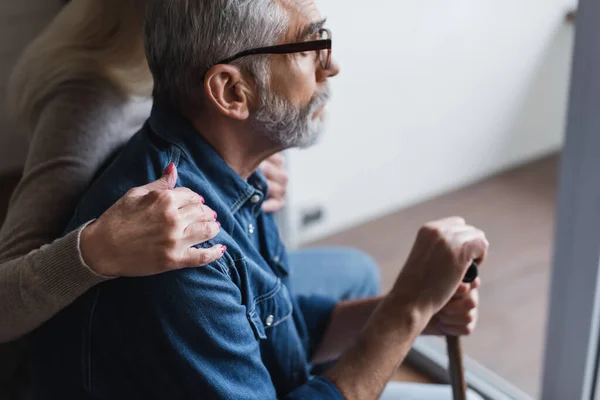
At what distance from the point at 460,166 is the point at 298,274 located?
116 cm

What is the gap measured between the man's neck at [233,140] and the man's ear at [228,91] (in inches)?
1.3

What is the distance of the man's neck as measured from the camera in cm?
113

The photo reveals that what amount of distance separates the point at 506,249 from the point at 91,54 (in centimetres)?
165

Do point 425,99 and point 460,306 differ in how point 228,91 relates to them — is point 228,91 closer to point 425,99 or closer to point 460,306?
point 460,306

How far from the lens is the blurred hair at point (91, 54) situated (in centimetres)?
126

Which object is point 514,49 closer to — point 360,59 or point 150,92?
point 360,59

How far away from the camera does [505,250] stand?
2436 millimetres

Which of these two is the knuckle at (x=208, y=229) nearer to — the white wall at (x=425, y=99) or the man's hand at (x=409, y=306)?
the man's hand at (x=409, y=306)

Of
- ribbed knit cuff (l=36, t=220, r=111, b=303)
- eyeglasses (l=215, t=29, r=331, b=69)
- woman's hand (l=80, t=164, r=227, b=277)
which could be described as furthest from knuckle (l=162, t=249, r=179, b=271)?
eyeglasses (l=215, t=29, r=331, b=69)

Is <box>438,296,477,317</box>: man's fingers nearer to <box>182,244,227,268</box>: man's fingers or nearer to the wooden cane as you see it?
the wooden cane

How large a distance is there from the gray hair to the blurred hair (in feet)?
0.54

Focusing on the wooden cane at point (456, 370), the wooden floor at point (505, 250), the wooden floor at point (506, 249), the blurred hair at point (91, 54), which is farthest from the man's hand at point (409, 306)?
the wooden floor at point (506, 249)

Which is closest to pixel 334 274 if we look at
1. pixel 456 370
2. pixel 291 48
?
pixel 456 370

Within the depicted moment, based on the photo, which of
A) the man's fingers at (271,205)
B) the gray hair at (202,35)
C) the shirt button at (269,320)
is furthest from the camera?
the man's fingers at (271,205)
